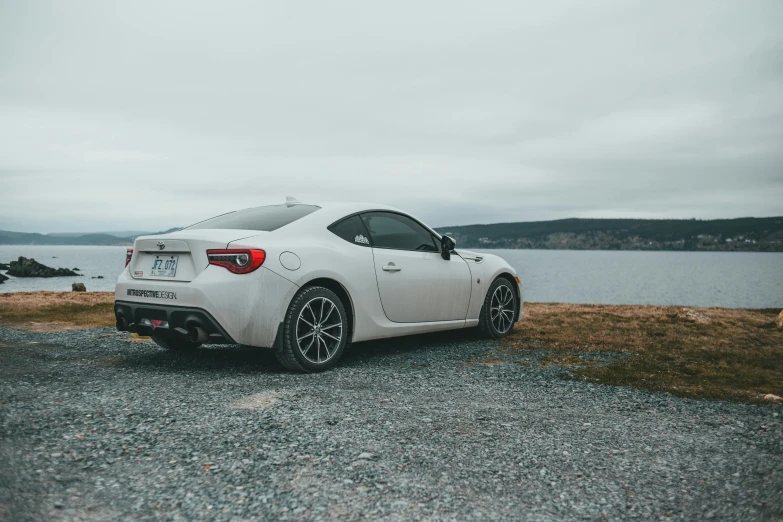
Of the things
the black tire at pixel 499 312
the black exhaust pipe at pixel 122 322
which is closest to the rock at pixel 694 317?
the black tire at pixel 499 312

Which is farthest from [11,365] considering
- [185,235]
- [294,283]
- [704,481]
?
[704,481]

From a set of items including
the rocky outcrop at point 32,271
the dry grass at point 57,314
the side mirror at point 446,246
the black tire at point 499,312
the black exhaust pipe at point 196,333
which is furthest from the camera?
the rocky outcrop at point 32,271

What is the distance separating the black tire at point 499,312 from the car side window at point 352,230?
7.45 feet

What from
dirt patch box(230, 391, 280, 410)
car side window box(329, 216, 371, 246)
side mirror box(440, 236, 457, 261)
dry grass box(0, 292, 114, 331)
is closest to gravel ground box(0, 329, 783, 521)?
dirt patch box(230, 391, 280, 410)

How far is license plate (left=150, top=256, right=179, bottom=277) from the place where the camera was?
5.00 m

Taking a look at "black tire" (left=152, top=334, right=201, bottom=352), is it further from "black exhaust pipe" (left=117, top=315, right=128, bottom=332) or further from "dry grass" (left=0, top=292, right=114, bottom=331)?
"dry grass" (left=0, top=292, right=114, bottom=331)

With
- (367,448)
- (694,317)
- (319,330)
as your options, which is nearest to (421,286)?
(319,330)

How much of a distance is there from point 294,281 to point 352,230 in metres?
1.08

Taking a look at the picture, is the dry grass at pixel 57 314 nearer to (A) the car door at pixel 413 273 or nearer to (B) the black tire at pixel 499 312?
(A) the car door at pixel 413 273

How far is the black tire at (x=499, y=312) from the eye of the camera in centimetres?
740

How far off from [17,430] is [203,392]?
4.37ft

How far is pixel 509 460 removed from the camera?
308 centimetres

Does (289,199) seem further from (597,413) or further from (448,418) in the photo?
(597,413)

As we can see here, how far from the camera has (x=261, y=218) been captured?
5598mm
